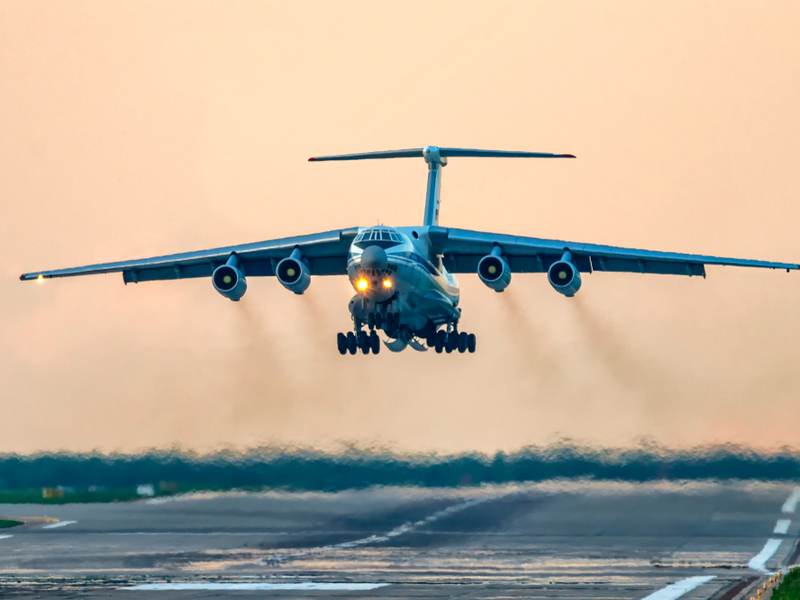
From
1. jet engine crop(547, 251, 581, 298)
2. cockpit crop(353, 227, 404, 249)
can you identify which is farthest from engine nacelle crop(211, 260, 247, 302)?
jet engine crop(547, 251, 581, 298)

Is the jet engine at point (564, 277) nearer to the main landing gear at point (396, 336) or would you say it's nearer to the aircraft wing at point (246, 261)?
the main landing gear at point (396, 336)

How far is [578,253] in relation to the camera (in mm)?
26547

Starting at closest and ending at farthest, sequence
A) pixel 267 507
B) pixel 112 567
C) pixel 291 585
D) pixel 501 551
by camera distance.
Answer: pixel 291 585, pixel 112 567, pixel 501 551, pixel 267 507

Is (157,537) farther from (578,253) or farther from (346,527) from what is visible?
(578,253)


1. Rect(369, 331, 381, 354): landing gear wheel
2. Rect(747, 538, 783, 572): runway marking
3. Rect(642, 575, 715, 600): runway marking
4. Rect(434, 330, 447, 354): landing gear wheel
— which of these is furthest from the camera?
Rect(434, 330, 447, 354): landing gear wheel

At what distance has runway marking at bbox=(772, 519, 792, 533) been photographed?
27344 millimetres

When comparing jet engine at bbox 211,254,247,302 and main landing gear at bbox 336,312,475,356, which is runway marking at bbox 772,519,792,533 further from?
jet engine at bbox 211,254,247,302

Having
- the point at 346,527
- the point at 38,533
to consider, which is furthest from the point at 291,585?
the point at 38,533

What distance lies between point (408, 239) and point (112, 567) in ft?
26.7

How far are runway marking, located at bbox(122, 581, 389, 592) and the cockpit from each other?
259 inches

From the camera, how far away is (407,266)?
2448cm

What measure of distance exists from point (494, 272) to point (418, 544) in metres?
5.52

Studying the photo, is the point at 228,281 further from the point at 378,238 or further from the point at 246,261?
the point at 378,238

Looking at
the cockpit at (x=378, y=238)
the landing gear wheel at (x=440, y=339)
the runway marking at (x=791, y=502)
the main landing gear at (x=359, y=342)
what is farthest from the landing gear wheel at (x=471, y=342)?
the runway marking at (x=791, y=502)
